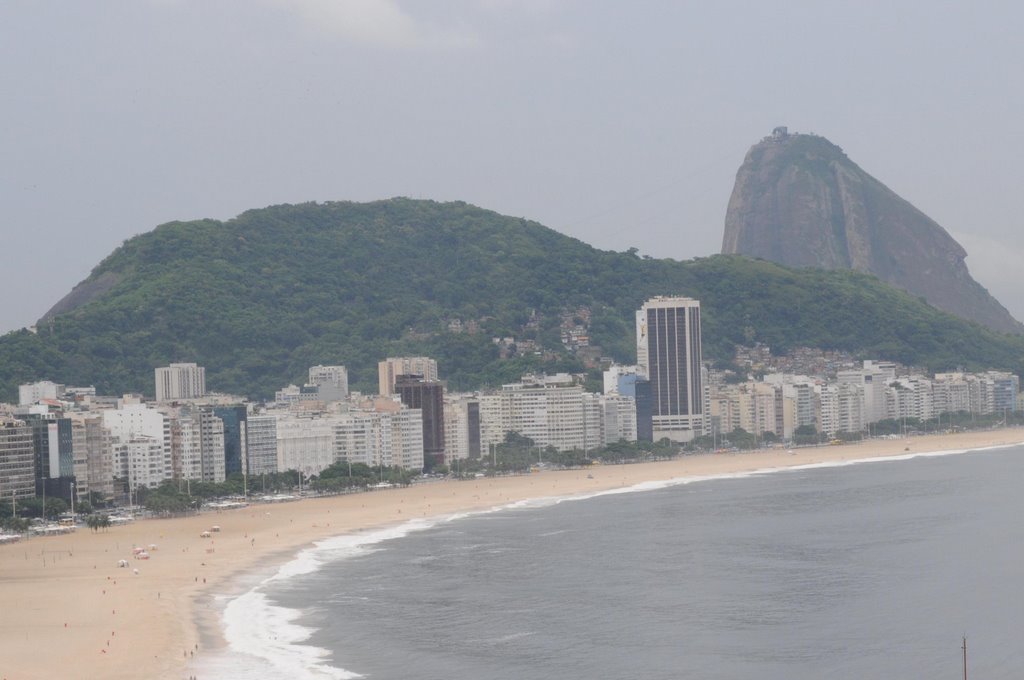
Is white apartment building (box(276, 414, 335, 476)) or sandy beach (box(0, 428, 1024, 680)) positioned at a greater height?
white apartment building (box(276, 414, 335, 476))

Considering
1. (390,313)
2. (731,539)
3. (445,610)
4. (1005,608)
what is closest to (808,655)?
(1005,608)

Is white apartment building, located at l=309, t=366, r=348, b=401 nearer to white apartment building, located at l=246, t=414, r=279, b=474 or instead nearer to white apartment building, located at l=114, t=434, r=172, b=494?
white apartment building, located at l=246, t=414, r=279, b=474

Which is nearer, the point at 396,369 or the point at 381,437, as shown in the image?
the point at 381,437

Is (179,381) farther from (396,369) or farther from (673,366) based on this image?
(673,366)

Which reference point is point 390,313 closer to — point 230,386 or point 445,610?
point 230,386

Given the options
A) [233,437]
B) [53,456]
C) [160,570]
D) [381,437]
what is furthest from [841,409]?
[160,570]

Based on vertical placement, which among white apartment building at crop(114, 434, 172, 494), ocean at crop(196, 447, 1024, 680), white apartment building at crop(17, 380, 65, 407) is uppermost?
white apartment building at crop(17, 380, 65, 407)

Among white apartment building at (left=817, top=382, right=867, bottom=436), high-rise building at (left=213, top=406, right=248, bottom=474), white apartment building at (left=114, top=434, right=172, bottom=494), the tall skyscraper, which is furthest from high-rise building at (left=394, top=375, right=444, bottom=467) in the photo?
white apartment building at (left=817, top=382, right=867, bottom=436)
